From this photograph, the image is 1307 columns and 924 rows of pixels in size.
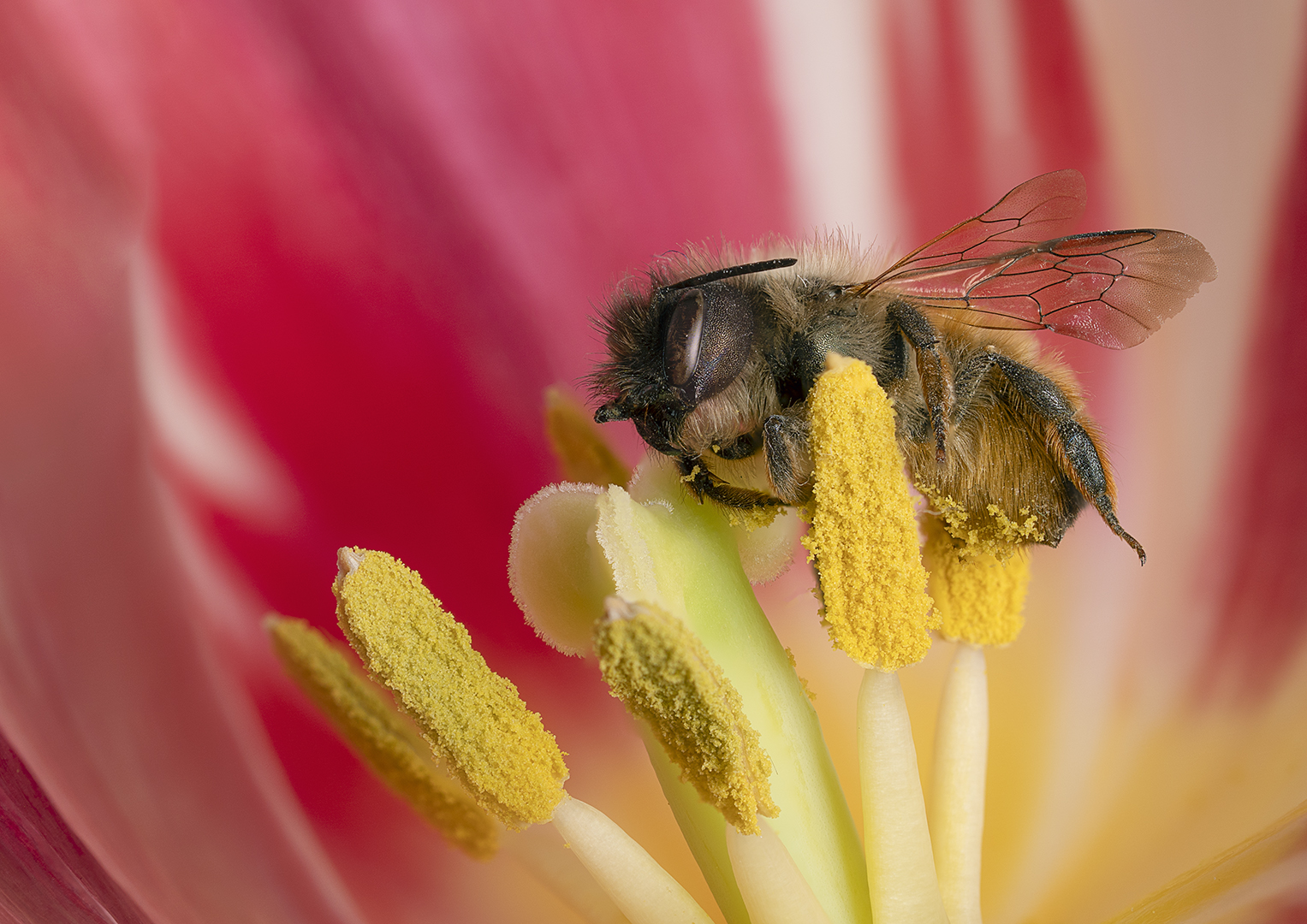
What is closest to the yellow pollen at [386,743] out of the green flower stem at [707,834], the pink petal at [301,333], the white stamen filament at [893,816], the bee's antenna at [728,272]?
the pink petal at [301,333]

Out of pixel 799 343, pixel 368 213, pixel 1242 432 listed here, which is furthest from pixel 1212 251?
pixel 368 213

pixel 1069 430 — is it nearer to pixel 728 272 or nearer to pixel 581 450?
pixel 728 272

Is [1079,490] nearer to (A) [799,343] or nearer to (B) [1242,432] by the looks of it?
(A) [799,343]

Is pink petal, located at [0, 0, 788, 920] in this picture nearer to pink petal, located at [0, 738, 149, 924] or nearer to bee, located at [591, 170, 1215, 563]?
pink petal, located at [0, 738, 149, 924]

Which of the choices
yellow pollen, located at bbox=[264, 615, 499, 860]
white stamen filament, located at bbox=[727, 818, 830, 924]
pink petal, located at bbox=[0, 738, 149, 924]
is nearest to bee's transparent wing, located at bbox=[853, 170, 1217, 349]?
white stamen filament, located at bbox=[727, 818, 830, 924]

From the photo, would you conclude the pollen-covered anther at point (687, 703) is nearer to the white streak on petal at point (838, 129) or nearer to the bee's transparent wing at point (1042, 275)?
the bee's transparent wing at point (1042, 275)

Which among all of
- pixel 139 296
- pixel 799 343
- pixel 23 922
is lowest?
pixel 23 922
